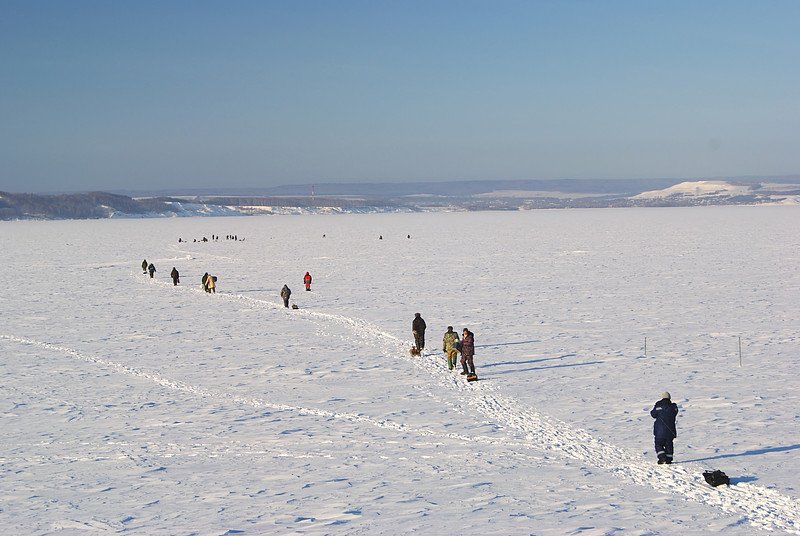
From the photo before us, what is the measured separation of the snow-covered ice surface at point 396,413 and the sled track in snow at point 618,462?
0.04 m

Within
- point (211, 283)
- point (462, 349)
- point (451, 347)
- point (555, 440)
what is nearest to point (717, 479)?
point (555, 440)

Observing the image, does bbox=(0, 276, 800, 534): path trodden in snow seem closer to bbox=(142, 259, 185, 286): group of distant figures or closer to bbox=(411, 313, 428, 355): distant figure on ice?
bbox=(411, 313, 428, 355): distant figure on ice

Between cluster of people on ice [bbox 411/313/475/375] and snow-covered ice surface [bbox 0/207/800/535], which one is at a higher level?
cluster of people on ice [bbox 411/313/475/375]

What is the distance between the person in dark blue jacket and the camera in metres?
10.5

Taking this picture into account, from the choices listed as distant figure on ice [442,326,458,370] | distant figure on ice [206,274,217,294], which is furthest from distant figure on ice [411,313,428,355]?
distant figure on ice [206,274,217,294]

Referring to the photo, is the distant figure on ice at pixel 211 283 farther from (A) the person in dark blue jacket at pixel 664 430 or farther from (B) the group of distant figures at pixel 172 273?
(A) the person in dark blue jacket at pixel 664 430

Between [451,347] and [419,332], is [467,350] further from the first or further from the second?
[419,332]

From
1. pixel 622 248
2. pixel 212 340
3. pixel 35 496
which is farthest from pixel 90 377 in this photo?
pixel 622 248

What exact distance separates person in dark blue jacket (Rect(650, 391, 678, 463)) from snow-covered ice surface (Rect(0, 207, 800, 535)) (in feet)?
0.81

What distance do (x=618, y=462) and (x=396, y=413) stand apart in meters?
4.07

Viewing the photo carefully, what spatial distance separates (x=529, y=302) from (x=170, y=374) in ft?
44.3

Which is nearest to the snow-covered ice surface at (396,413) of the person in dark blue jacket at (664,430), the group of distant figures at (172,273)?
the person in dark blue jacket at (664,430)

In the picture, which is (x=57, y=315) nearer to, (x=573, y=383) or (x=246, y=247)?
(x=573, y=383)

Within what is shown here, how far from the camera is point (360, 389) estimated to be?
1552 centimetres
